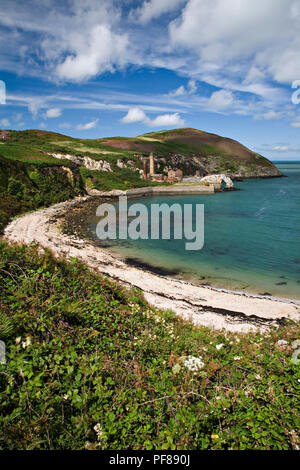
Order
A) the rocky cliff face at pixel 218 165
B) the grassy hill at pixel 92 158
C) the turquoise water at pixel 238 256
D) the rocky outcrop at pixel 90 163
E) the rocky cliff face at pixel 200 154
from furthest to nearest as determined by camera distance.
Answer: the rocky cliff face at pixel 218 165 < the rocky cliff face at pixel 200 154 < the rocky outcrop at pixel 90 163 < the grassy hill at pixel 92 158 < the turquoise water at pixel 238 256

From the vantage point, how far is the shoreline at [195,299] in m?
12.8

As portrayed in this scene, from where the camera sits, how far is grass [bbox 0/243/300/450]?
3.68 meters

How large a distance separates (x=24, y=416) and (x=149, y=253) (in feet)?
68.0

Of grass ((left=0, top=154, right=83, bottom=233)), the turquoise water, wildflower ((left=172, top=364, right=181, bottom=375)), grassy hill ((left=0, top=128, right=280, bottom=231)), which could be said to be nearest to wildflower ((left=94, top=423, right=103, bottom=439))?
wildflower ((left=172, top=364, right=181, bottom=375))

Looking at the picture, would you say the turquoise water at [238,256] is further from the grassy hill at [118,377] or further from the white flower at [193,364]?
the white flower at [193,364]

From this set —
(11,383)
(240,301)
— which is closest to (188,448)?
(11,383)

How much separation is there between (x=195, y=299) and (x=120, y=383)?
36.2 feet

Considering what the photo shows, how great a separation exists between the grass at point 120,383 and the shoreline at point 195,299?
3399mm

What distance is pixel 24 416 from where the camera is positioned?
11.9ft

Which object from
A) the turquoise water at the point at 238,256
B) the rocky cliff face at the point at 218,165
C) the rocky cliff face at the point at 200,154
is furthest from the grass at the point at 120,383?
the rocky cliff face at the point at 218,165

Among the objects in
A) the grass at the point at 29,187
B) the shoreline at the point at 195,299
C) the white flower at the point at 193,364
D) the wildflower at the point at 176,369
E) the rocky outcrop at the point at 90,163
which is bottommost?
the shoreline at the point at 195,299

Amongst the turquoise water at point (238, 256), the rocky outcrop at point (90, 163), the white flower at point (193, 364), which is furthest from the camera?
the rocky outcrop at point (90, 163)

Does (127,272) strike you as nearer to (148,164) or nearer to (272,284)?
(272,284)

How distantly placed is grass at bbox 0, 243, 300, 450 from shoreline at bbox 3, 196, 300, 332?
3.40m
